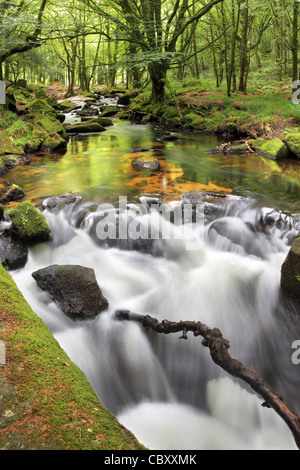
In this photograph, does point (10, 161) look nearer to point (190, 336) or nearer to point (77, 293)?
point (77, 293)

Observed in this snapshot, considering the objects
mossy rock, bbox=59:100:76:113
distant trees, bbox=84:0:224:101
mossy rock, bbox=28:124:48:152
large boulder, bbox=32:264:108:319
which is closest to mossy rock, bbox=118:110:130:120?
distant trees, bbox=84:0:224:101

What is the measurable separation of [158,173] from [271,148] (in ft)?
13.5

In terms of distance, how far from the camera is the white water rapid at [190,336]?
8.88ft

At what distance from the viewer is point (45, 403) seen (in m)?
1.42

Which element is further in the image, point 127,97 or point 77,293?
point 127,97

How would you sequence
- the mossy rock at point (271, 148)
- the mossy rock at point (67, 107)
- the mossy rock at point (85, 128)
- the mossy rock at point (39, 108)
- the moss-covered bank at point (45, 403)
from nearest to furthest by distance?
the moss-covered bank at point (45, 403), the mossy rock at point (271, 148), the mossy rock at point (39, 108), the mossy rock at point (85, 128), the mossy rock at point (67, 107)

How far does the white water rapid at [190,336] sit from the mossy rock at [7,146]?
523 centimetres

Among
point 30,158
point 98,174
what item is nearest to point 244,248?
point 98,174

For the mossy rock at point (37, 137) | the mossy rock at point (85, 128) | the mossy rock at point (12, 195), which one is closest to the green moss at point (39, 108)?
the mossy rock at point (85, 128)

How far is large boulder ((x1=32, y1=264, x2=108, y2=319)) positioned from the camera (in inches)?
134

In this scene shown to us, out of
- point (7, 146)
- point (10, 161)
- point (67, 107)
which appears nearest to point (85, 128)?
point (7, 146)

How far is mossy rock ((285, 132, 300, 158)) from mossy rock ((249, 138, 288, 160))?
0.16m

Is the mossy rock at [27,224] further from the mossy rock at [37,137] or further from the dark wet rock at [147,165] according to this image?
the mossy rock at [37,137]

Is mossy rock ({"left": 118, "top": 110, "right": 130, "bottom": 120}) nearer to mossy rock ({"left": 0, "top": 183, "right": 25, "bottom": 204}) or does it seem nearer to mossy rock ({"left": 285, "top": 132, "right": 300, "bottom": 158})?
mossy rock ({"left": 285, "top": 132, "right": 300, "bottom": 158})
